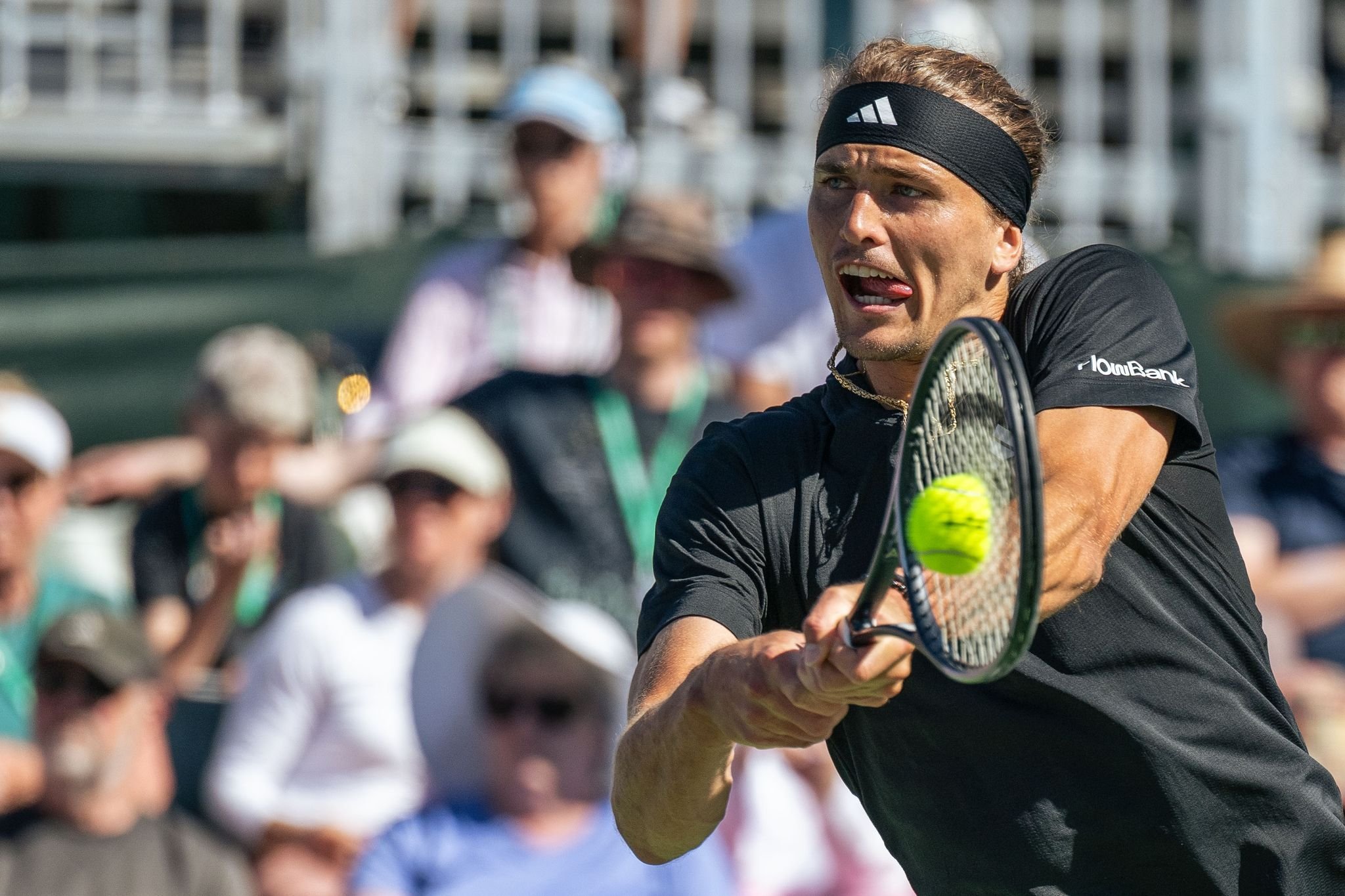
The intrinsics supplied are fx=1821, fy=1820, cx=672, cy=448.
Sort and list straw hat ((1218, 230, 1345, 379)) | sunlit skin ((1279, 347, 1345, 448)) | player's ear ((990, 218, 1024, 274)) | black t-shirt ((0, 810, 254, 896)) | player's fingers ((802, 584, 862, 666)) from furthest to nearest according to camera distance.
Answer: straw hat ((1218, 230, 1345, 379))
sunlit skin ((1279, 347, 1345, 448))
black t-shirt ((0, 810, 254, 896))
player's ear ((990, 218, 1024, 274))
player's fingers ((802, 584, 862, 666))

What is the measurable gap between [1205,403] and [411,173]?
9.90 ft

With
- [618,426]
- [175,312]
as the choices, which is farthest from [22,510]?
[618,426]

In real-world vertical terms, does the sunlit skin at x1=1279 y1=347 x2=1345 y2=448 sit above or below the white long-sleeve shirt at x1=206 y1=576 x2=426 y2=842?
above

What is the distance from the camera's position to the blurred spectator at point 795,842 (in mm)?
5039

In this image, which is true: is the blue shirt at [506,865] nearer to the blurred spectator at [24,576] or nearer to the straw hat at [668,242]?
the blurred spectator at [24,576]

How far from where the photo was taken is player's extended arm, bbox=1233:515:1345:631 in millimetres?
5406

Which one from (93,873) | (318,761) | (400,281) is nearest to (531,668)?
(318,761)

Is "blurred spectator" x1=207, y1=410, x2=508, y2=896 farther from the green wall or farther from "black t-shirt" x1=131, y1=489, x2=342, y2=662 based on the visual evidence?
the green wall

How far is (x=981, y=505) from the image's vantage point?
2.19 metres

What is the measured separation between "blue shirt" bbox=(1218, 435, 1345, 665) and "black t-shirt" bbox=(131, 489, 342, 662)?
2.78 metres

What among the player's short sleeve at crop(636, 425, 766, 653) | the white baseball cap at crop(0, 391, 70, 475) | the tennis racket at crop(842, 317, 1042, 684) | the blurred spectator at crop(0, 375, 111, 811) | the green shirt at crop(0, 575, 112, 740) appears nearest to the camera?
the tennis racket at crop(842, 317, 1042, 684)

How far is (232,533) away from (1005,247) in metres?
3.38

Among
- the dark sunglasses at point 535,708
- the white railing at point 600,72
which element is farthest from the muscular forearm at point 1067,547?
the white railing at point 600,72

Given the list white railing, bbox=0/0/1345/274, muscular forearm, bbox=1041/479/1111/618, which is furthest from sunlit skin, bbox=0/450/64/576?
muscular forearm, bbox=1041/479/1111/618
